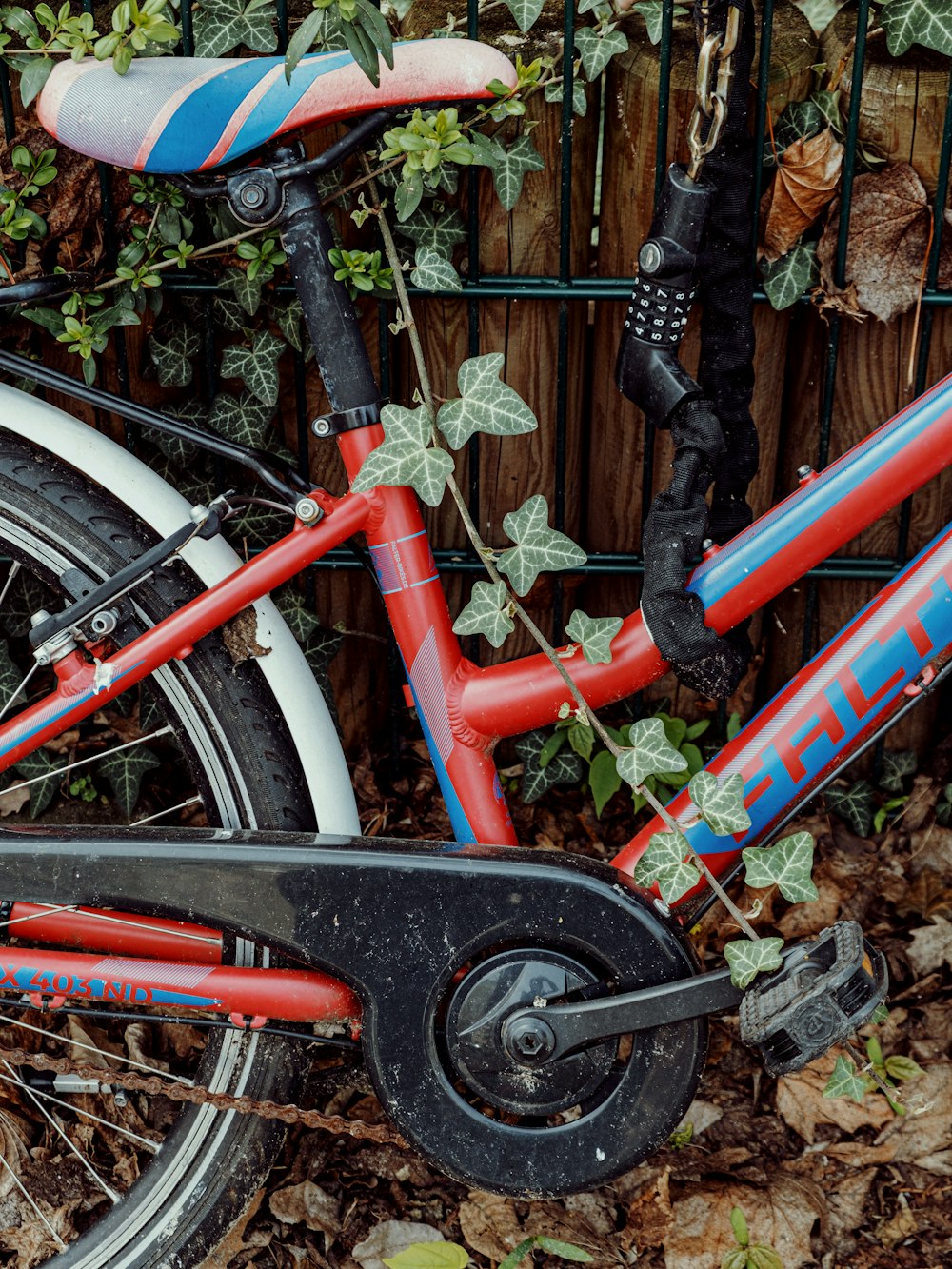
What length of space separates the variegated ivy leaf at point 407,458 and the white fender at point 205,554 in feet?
0.91

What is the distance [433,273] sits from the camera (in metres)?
1.78

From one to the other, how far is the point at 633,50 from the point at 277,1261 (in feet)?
6.70

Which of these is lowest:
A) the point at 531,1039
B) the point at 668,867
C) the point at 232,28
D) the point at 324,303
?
the point at 531,1039

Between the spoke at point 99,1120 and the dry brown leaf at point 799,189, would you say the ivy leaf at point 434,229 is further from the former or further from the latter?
the spoke at point 99,1120

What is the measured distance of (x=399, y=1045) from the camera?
1577 mm

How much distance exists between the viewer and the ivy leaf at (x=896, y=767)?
231 centimetres

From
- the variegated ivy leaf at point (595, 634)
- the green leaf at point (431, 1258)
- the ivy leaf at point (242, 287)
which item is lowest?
the green leaf at point (431, 1258)

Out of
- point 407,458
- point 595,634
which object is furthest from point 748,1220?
point 407,458

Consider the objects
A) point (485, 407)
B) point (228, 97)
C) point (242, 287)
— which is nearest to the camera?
point (228, 97)

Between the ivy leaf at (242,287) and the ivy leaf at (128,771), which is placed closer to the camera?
the ivy leaf at (242,287)

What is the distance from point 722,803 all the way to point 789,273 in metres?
0.90

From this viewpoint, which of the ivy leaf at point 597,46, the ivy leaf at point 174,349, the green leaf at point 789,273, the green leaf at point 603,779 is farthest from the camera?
the green leaf at point 603,779

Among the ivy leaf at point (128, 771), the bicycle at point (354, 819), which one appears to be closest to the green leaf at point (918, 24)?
the bicycle at point (354, 819)

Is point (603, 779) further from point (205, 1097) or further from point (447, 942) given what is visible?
point (205, 1097)
